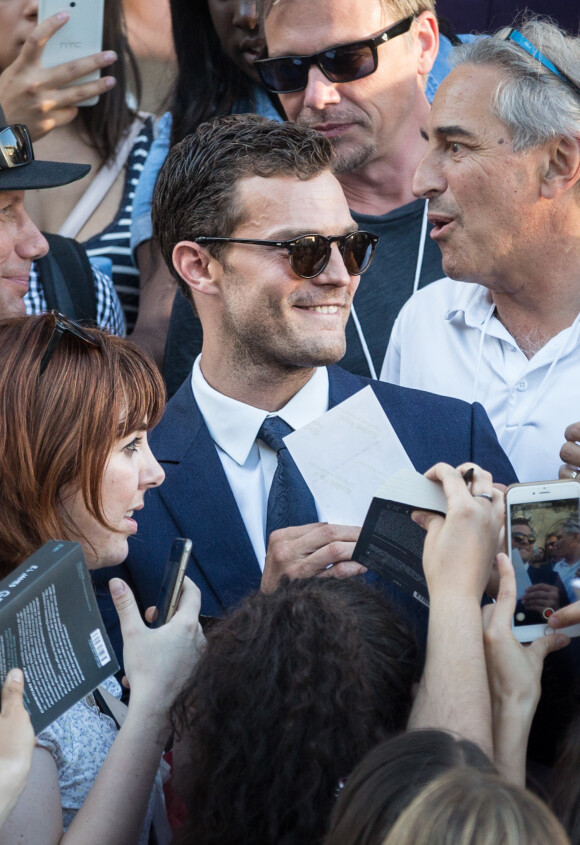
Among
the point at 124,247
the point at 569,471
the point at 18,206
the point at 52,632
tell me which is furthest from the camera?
the point at 124,247

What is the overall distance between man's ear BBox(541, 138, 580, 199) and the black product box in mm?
1771

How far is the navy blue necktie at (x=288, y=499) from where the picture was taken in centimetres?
235

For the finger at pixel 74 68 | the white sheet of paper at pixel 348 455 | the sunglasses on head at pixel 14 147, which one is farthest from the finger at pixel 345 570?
the finger at pixel 74 68

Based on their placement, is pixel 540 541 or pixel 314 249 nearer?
pixel 540 541

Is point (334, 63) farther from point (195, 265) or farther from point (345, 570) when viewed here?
point (345, 570)

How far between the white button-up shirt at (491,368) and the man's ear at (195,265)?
2.23 ft

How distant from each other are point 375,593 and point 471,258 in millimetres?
1252

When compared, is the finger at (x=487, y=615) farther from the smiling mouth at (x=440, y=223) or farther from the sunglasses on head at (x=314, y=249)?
the smiling mouth at (x=440, y=223)

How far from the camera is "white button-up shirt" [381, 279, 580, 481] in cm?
259

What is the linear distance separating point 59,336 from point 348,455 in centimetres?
70

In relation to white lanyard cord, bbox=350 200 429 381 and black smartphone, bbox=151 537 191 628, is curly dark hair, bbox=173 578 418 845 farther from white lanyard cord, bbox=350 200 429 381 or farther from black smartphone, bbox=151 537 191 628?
white lanyard cord, bbox=350 200 429 381

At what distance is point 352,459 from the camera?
2234mm

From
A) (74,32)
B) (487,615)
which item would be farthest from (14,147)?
(487,615)

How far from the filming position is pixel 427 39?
333 centimetres
